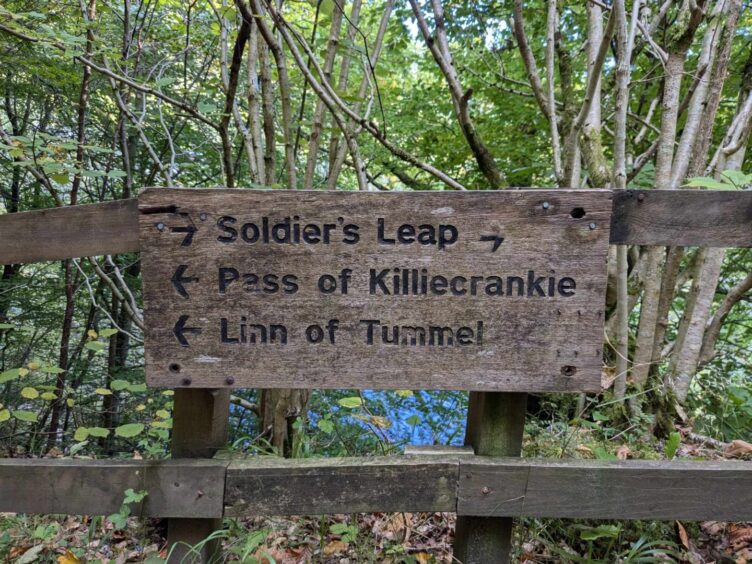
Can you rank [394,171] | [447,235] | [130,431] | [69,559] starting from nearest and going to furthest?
[447,235]
[69,559]
[130,431]
[394,171]

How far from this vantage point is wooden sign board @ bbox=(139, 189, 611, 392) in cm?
145

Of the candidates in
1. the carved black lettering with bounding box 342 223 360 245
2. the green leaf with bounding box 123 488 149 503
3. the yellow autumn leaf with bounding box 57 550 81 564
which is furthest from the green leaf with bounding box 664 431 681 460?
the yellow autumn leaf with bounding box 57 550 81 564

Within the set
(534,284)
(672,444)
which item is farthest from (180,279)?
(672,444)

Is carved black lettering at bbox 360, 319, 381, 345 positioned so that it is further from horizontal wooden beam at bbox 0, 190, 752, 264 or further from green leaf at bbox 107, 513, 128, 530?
green leaf at bbox 107, 513, 128, 530

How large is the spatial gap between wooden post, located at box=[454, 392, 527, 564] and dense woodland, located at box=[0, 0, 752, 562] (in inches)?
15.1

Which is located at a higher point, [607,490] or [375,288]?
[375,288]

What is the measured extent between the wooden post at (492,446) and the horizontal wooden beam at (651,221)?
0.62 meters

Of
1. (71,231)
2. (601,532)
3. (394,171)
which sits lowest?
(601,532)

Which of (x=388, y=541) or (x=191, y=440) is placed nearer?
(x=191, y=440)

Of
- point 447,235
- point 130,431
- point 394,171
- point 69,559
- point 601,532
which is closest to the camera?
point 447,235

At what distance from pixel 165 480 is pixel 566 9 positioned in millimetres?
5882

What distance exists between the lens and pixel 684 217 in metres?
1.47

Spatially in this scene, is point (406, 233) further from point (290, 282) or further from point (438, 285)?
point (290, 282)

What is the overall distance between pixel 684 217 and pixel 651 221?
0.31ft
